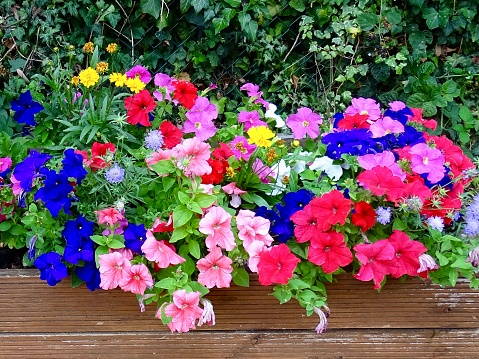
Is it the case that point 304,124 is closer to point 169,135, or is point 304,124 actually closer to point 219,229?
point 169,135

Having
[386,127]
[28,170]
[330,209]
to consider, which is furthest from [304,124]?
[28,170]

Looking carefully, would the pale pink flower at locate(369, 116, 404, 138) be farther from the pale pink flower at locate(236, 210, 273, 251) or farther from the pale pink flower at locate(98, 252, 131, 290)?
the pale pink flower at locate(98, 252, 131, 290)

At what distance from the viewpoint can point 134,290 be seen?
1469 mm

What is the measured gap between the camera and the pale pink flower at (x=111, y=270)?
146 cm

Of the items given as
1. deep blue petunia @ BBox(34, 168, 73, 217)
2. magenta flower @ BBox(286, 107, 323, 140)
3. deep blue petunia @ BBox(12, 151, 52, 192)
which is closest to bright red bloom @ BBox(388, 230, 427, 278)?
magenta flower @ BBox(286, 107, 323, 140)

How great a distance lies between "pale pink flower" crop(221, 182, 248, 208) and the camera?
1.67 meters

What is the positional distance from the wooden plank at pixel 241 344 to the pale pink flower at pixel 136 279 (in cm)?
30

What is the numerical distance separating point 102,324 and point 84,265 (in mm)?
239

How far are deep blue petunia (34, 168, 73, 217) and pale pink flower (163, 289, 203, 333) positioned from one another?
0.42m

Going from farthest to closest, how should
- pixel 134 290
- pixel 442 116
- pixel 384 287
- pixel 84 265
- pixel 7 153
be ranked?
pixel 442 116 < pixel 7 153 < pixel 384 287 < pixel 84 265 < pixel 134 290

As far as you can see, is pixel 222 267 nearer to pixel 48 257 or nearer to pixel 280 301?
pixel 280 301

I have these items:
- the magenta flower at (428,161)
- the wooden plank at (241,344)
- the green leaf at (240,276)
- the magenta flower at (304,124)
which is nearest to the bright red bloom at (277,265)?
the green leaf at (240,276)

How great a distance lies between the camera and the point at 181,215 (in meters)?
1.49

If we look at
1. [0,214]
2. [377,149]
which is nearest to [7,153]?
[0,214]
